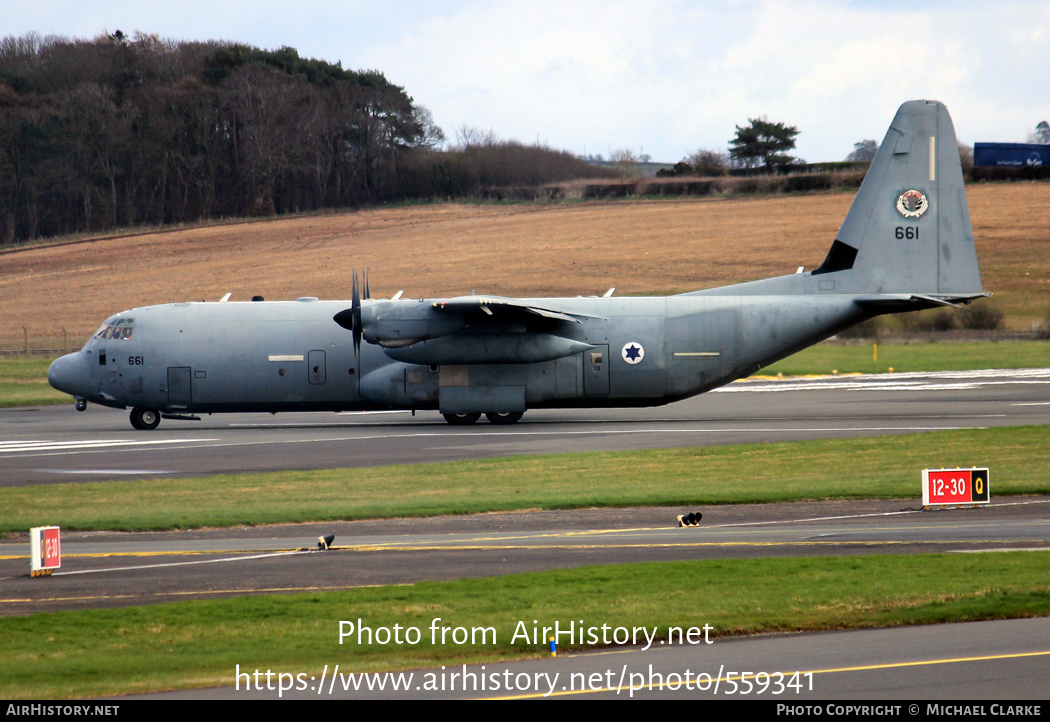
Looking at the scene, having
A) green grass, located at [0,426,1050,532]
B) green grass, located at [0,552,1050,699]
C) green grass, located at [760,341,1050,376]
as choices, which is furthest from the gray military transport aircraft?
green grass, located at [0,552,1050,699]

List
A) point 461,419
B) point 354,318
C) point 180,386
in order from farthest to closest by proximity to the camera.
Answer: point 461,419 < point 180,386 < point 354,318

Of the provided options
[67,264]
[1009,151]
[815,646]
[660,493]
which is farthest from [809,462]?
[67,264]

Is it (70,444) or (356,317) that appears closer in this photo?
(70,444)

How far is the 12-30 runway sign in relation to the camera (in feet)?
54.0

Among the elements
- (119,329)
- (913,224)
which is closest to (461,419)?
(119,329)

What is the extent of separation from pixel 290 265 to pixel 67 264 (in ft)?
67.5

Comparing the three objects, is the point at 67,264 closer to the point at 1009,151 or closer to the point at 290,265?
the point at 290,265

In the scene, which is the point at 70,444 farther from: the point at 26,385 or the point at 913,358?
the point at 913,358

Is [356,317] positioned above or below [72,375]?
above

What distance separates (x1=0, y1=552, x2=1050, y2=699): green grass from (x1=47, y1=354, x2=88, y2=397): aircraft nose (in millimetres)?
22569

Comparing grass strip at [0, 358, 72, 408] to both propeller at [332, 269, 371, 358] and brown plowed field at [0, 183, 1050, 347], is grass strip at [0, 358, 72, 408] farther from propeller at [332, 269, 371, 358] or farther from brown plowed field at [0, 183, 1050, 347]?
propeller at [332, 269, 371, 358]

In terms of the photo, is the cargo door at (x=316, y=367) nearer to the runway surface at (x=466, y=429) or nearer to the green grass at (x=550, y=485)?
the runway surface at (x=466, y=429)

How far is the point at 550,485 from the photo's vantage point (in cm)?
1966

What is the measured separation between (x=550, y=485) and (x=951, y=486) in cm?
722
